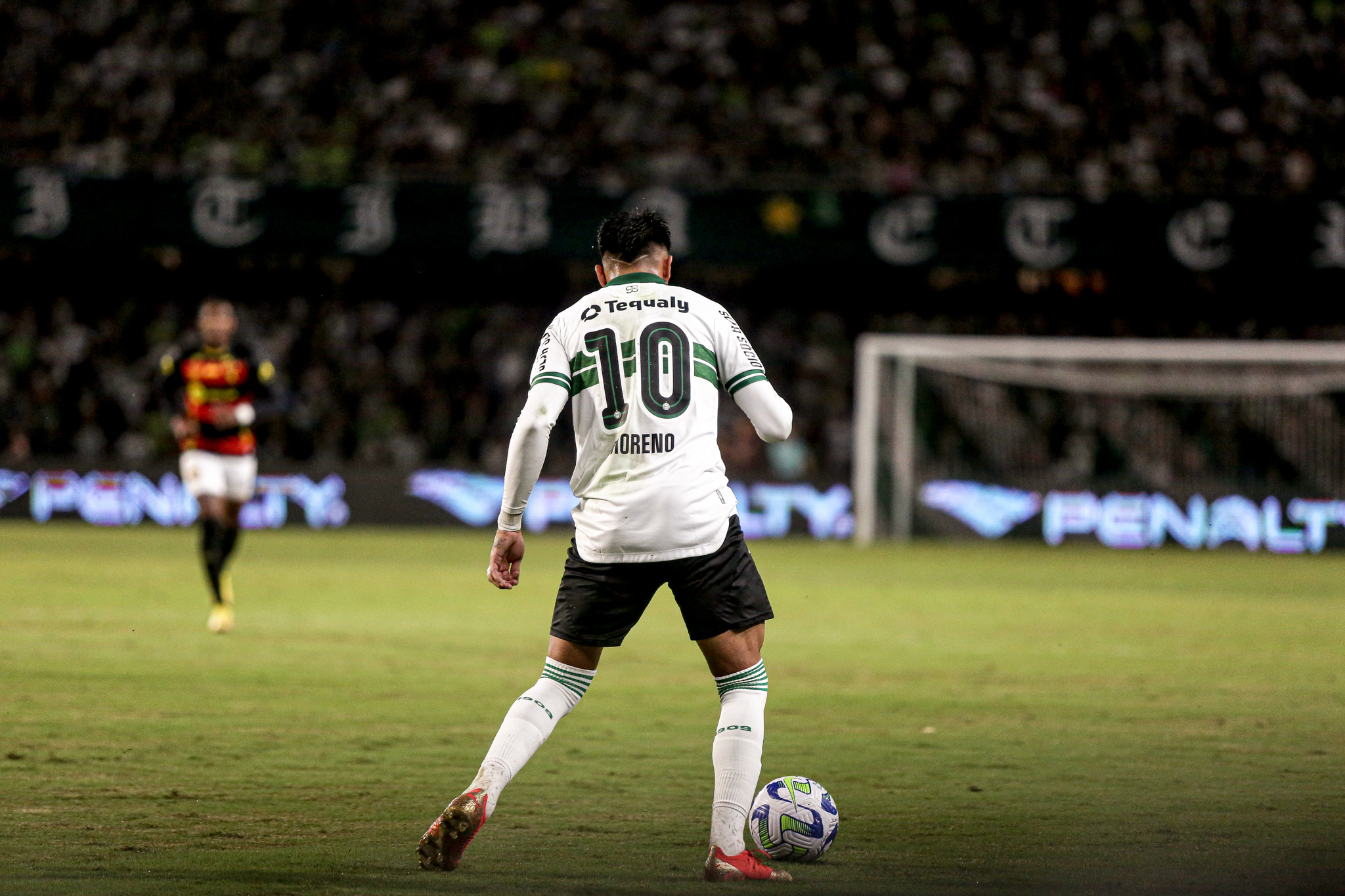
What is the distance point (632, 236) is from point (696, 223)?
649 inches

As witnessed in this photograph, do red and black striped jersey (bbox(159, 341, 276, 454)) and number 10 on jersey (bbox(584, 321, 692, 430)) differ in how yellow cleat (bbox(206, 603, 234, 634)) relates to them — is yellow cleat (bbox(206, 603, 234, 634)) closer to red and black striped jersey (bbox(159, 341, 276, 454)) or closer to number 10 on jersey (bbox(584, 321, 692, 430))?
red and black striped jersey (bbox(159, 341, 276, 454))

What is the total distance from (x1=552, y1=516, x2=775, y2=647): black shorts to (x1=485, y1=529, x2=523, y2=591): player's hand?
137 mm

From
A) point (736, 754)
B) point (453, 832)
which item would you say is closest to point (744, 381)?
point (736, 754)

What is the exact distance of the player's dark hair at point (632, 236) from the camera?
4625 mm

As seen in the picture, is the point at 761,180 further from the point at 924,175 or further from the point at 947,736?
the point at 947,736

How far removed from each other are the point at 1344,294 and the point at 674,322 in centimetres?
1873

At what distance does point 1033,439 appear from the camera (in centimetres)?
2039

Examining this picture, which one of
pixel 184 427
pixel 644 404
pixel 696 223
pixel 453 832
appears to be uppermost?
pixel 696 223

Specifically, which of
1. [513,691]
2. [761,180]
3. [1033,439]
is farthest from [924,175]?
[513,691]

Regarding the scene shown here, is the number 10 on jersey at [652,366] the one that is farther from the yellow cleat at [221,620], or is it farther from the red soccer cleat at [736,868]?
the yellow cleat at [221,620]

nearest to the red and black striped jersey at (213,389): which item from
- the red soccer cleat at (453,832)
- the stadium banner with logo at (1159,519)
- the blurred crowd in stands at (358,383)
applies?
the red soccer cleat at (453,832)

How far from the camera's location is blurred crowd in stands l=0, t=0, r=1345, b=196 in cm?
2164

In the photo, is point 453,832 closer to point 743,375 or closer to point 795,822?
point 795,822

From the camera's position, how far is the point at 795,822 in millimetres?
4719
